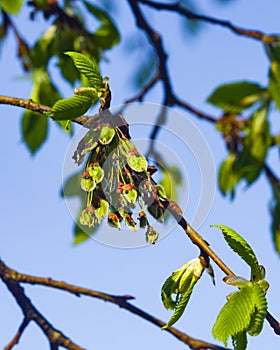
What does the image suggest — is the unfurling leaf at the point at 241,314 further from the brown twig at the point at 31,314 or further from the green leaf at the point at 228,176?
the green leaf at the point at 228,176

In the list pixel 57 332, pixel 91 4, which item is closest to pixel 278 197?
pixel 91 4

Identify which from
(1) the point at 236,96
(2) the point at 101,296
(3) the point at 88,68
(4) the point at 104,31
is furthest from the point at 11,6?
(3) the point at 88,68

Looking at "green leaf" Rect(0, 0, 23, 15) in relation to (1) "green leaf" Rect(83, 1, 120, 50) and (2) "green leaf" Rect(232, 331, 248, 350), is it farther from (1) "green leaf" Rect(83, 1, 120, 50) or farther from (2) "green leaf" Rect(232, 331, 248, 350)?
(2) "green leaf" Rect(232, 331, 248, 350)

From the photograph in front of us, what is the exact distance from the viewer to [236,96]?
2.01 metres

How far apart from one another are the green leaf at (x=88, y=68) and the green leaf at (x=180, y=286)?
23cm

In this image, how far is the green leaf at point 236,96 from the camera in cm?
199

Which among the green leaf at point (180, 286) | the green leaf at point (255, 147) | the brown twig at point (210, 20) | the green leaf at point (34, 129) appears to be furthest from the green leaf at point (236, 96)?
the green leaf at point (180, 286)

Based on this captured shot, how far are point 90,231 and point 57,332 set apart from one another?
0.71 ft

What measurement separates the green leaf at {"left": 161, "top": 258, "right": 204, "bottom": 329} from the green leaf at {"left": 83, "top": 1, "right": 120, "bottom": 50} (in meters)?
1.13

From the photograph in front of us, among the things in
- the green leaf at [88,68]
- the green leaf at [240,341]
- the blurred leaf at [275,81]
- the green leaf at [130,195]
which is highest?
the blurred leaf at [275,81]

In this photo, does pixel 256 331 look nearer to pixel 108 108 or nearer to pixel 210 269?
pixel 210 269

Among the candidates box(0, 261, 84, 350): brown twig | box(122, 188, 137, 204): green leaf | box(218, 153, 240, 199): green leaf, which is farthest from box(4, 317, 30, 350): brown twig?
box(218, 153, 240, 199): green leaf

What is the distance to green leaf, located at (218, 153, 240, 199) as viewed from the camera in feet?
6.72

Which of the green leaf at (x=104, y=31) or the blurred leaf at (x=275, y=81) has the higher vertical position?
the green leaf at (x=104, y=31)
